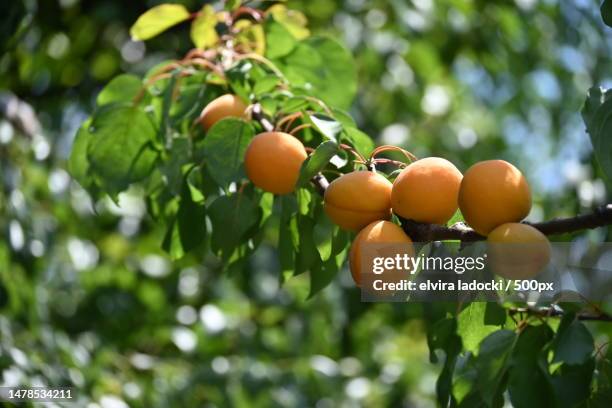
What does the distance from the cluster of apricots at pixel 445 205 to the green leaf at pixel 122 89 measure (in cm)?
47

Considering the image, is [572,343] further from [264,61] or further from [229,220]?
[264,61]

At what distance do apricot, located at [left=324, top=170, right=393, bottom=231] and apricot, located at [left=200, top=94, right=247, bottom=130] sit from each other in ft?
0.85

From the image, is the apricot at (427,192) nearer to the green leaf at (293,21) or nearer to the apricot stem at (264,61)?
the apricot stem at (264,61)

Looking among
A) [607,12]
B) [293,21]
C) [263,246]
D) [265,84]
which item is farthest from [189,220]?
[263,246]

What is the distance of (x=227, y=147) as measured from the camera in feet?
2.94

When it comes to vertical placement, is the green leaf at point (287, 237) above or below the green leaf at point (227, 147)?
below

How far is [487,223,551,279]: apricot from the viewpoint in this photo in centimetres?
63

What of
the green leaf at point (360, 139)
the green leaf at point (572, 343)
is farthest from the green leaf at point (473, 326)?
the green leaf at point (360, 139)

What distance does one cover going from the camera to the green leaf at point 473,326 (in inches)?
31.6

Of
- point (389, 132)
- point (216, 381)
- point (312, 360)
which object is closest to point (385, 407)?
point (312, 360)

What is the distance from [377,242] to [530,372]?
179 mm

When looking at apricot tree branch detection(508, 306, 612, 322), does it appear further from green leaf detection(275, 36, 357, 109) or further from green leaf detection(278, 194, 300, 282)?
green leaf detection(275, 36, 357, 109)

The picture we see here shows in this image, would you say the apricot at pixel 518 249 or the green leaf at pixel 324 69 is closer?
the apricot at pixel 518 249

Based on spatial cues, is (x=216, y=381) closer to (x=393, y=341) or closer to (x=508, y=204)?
(x=393, y=341)
